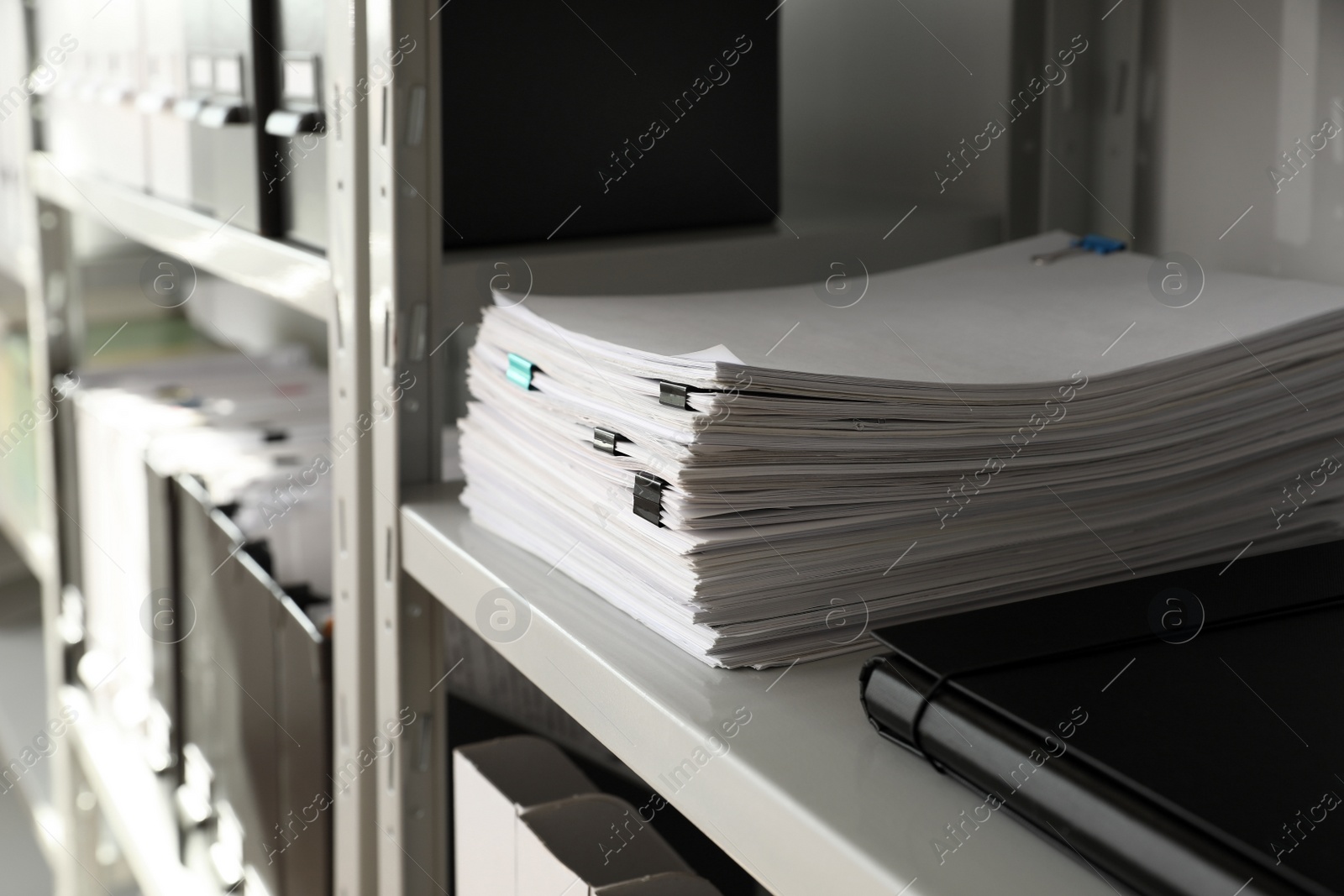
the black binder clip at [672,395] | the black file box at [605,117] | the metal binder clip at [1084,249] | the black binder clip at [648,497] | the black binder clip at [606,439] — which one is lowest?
the black binder clip at [648,497]

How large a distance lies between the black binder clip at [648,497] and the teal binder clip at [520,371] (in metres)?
0.12

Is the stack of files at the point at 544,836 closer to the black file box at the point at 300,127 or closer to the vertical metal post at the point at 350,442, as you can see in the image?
the vertical metal post at the point at 350,442

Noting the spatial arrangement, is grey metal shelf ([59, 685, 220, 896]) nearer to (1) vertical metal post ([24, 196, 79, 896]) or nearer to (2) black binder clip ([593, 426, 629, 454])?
(1) vertical metal post ([24, 196, 79, 896])

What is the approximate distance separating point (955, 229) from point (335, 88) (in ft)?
1.53

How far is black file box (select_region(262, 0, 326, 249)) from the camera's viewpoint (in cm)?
82

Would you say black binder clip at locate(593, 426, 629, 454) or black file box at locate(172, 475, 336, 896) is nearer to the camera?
black binder clip at locate(593, 426, 629, 454)

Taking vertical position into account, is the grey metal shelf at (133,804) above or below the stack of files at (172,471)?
below

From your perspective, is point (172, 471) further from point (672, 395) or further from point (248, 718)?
point (672, 395)

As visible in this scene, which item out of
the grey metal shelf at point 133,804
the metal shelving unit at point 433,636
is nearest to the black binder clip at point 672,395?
the metal shelving unit at point 433,636

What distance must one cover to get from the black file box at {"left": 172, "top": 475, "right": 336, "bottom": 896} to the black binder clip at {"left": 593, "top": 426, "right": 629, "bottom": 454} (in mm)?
432

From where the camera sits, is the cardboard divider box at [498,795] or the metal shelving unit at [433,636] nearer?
the metal shelving unit at [433,636]

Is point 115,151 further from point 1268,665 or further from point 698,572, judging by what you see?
point 1268,665

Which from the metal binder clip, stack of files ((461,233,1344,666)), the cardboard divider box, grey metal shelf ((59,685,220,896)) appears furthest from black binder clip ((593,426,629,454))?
grey metal shelf ((59,685,220,896))

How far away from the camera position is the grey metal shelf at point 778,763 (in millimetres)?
373
